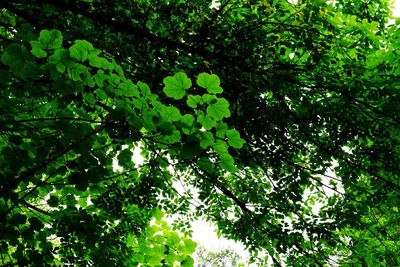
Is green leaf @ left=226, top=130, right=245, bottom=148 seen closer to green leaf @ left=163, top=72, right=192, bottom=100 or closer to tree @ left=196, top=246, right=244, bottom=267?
green leaf @ left=163, top=72, right=192, bottom=100

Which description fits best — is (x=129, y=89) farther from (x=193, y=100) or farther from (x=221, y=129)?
(x=221, y=129)

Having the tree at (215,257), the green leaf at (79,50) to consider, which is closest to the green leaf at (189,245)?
the green leaf at (79,50)

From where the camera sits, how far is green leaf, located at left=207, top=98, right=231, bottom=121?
1557 millimetres

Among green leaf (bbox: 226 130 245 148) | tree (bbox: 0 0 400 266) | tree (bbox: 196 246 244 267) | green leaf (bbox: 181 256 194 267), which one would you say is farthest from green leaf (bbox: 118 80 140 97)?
tree (bbox: 196 246 244 267)

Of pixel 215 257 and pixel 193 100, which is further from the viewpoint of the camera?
pixel 215 257

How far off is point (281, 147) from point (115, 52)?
2502 mm

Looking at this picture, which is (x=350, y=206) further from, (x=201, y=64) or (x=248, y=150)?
(x=201, y=64)

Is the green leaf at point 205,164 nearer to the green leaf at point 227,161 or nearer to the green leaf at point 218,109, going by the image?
the green leaf at point 227,161

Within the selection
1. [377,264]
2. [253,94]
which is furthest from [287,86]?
[377,264]

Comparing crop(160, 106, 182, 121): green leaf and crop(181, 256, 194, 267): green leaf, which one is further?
crop(181, 256, 194, 267): green leaf

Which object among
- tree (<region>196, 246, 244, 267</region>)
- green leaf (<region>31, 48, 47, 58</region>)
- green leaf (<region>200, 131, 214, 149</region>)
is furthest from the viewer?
tree (<region>196, 246, 244, 267</region>)

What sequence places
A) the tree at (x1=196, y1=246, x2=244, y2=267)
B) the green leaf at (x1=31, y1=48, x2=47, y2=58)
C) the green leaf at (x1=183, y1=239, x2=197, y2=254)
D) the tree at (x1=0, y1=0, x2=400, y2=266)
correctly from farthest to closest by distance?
the tree at (x1=196, y1=246, x2=244, y2=267) → the green leaf at (x1=183, y1=239, x2=197, y2=254) → the tree at (x1=0, y1=0, x2=400, y2=266) → the green leaf at (x1=31, y1=48, x2=47, y2=58)

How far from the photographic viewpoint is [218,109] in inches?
61.6

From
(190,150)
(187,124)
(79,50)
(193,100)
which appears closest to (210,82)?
(193,100)
